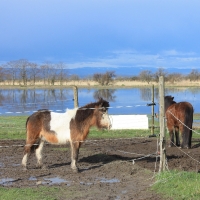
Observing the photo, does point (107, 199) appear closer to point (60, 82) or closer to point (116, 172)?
point (116, 172)

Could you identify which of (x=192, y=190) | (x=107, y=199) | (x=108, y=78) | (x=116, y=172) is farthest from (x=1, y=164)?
(x=108, y=78)

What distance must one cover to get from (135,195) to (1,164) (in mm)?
4332

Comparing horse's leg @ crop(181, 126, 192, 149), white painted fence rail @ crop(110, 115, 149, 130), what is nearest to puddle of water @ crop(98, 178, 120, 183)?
horse's leg @ crop(181, 126, 192, 149)

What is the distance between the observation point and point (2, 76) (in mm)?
57375

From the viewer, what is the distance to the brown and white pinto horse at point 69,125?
914cm

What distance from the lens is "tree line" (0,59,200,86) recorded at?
4756 cm

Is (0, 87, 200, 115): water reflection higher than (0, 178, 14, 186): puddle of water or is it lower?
higher

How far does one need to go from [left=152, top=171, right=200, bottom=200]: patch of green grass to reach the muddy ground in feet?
0.66

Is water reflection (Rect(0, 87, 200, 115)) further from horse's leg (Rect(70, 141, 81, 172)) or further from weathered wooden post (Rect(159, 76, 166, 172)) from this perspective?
weathered wooden post (Rect(159, 76, 166, 172))

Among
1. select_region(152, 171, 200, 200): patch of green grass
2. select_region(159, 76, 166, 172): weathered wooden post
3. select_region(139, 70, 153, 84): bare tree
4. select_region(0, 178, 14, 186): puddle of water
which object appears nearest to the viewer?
select_region(152, 171, 200, 200): patch of green grass

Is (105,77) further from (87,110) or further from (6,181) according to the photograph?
(6,181)

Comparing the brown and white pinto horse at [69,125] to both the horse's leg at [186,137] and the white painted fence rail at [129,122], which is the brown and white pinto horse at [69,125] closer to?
the horse's leg at [186,137]

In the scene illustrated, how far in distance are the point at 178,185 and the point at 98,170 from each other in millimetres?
2577

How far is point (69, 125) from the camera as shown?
924cm
